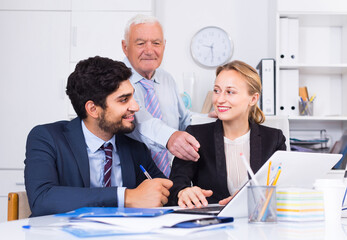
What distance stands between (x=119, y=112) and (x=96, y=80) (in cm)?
16

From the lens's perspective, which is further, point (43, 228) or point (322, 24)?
point (322, 24)

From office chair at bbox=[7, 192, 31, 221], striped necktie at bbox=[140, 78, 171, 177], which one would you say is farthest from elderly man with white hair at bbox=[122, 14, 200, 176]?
office chair at bbox=[7, 192, 31, 221]

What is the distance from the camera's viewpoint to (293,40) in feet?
11.6

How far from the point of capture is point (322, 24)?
377 centimetres

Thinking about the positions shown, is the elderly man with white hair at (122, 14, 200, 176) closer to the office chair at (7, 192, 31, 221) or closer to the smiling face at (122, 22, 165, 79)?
the smiling face at (122, 22, 165, 79)

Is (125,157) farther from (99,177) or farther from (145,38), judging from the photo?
(145,38)

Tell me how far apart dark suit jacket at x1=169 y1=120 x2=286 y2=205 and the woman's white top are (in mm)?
56

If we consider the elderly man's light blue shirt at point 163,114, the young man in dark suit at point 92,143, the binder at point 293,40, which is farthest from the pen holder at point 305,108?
the young man in dark suit at point 92,143

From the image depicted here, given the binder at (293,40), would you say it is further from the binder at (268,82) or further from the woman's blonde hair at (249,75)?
the woman's blonde hair at (249,75)

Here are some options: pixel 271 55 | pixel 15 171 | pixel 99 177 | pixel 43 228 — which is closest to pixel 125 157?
pixel 99 177

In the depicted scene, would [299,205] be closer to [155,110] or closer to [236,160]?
[236,160]

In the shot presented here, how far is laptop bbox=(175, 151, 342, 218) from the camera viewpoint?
1.18 m

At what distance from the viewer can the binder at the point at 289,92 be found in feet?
11.5

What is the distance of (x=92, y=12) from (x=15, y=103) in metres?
0.93
